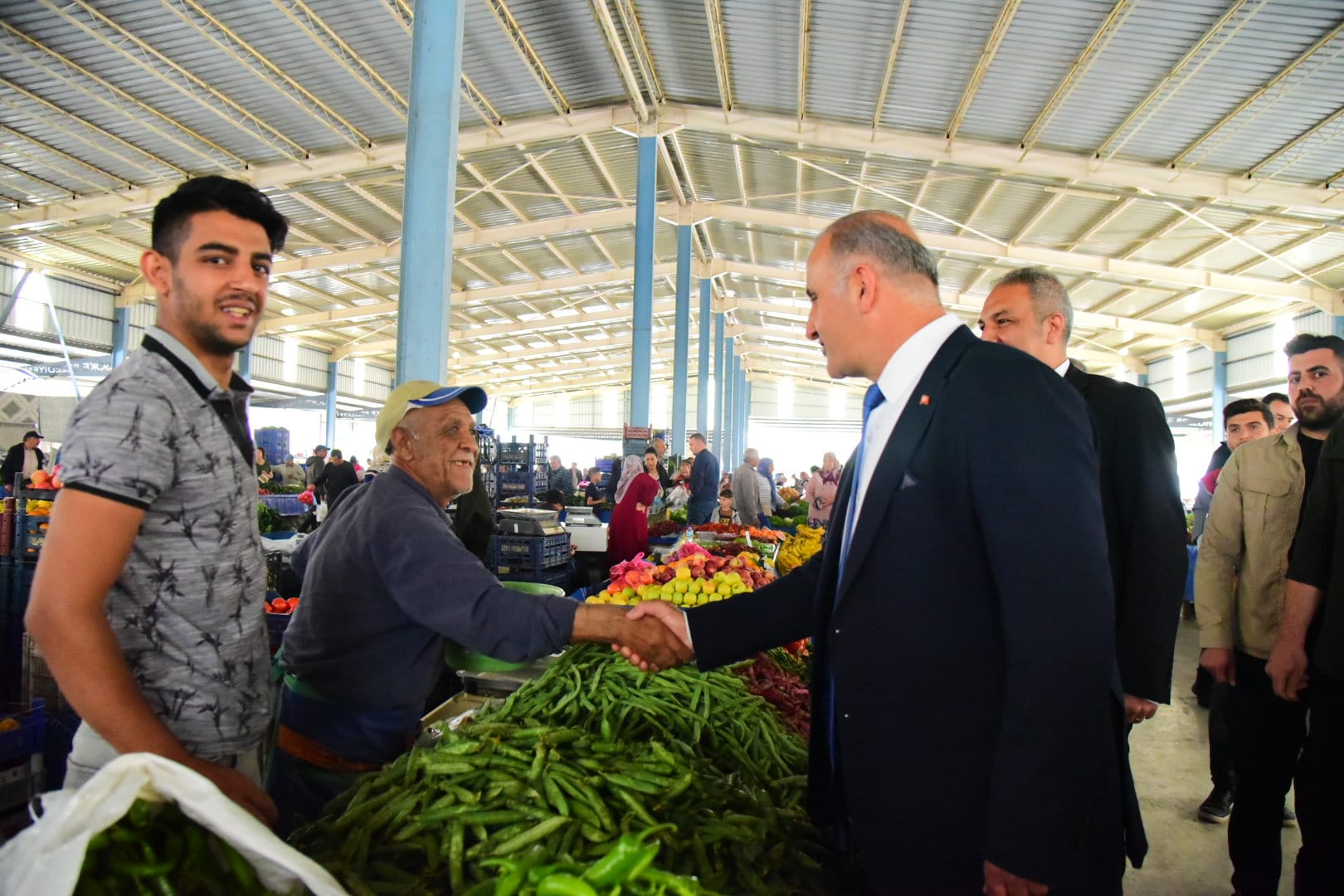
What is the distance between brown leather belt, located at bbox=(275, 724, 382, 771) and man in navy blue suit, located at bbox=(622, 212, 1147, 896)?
1.32 metres

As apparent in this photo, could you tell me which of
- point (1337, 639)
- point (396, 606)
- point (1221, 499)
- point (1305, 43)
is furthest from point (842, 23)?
point (396, 606)

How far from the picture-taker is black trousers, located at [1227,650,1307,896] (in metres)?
2.92

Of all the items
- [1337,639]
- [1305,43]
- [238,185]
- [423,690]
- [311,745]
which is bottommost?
[311,745]

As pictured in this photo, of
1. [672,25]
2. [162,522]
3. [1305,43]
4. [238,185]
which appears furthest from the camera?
[672,25]

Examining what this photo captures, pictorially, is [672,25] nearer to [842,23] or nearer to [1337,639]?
[842,23]

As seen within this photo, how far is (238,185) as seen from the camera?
1616 millimetres

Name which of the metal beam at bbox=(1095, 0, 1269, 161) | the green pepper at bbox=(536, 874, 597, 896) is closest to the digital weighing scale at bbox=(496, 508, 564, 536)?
the green pepper at bbox=(536, 874, 597, 896)

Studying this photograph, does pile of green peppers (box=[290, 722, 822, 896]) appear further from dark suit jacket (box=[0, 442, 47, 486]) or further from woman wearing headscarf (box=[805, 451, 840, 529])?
dark suit jacket (box=[0, 442, 47, 486])

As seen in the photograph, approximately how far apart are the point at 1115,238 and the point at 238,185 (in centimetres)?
1695

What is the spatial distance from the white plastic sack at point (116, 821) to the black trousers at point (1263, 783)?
10.9 ft

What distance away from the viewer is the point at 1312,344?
317cm

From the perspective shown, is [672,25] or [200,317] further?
[672,25]

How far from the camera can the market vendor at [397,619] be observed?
1.94 m

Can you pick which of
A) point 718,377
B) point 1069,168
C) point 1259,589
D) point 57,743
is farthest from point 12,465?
point 718,377
